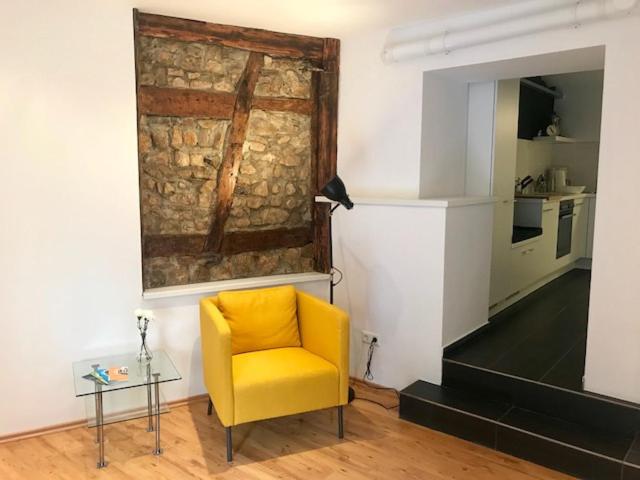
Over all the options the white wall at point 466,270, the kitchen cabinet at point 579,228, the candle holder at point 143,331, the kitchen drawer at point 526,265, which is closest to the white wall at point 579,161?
the kitchen cabinet at point 579,228

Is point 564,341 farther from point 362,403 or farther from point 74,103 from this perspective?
point 74,103

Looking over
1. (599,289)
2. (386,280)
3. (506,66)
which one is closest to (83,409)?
(386,280)

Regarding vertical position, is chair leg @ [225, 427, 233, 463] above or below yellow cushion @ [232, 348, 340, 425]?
below

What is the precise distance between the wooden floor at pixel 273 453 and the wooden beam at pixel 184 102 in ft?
6.25

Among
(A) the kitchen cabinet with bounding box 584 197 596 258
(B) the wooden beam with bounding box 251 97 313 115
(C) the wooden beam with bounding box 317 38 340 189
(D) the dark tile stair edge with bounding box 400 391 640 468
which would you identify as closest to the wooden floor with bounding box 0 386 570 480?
(D) the dark tile stair edge with bounding box 400 391 640 468

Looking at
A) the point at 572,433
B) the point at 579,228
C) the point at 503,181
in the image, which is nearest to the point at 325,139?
the point at 503,181

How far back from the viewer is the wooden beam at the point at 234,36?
10.7 feet

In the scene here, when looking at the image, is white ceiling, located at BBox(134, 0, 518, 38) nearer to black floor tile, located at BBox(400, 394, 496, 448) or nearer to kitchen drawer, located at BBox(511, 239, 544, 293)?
kitchen drawer, located at BBox(511, 239, 544, 293)

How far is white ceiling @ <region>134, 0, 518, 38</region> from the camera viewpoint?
303 cm

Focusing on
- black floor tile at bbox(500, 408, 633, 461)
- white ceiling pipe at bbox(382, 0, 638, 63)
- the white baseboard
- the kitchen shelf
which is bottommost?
black floor tile at bbox(500, 408, 633, 461)

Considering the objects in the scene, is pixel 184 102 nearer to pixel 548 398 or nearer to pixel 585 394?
pixel 548 398

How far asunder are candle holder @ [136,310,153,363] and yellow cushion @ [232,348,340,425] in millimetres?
529

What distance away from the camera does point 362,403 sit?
3506 mm

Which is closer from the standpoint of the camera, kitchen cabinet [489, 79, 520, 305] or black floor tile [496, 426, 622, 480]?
black floor tile [496, 426, 622, 480]
